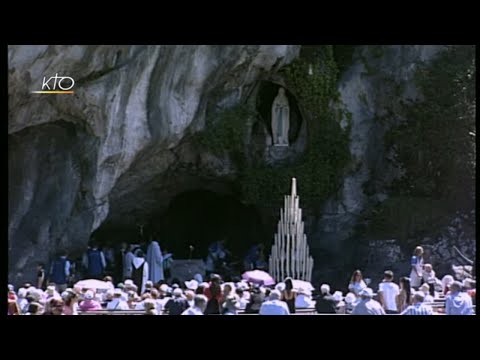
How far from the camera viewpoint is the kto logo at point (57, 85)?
18734mm

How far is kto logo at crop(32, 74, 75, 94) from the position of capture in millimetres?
18734

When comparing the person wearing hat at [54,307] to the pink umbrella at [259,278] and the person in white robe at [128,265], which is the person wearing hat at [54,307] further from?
the person in white robe at [128,265]

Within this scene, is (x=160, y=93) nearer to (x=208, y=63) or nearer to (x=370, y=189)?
(x=208, y=63)

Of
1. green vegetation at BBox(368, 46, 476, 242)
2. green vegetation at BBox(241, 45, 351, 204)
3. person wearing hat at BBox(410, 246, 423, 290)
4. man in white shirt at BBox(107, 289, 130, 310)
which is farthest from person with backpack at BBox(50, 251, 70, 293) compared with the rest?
green vegetation at BBox(368, 46, 476, 242)

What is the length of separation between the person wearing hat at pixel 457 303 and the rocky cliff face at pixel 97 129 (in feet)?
24.4

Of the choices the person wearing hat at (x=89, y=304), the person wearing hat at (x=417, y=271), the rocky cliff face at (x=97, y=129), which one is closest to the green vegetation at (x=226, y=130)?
the rocky cliff face at (x=97, y=129)

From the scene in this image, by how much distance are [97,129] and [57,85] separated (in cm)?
118

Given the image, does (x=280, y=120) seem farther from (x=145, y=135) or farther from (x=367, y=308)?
(x=367, y=308)

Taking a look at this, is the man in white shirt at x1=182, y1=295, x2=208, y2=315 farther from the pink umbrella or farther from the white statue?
the white statue

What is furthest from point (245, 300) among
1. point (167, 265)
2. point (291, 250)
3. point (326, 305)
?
point (167, 265)

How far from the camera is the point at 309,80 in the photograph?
858 inches

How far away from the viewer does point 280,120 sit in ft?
73.9

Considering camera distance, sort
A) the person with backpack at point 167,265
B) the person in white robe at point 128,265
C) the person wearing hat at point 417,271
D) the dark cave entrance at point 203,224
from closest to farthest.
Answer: the person wearing hat at point 417,271 < the person in white robe at point 128,265 < the person with backpack at point 167,265 < the dark cave entrance at point 203,224

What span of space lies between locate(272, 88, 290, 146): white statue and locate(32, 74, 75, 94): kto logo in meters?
4.86
